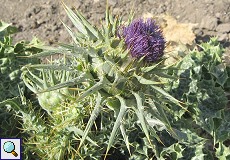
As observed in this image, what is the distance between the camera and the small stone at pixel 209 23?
4.61 metres

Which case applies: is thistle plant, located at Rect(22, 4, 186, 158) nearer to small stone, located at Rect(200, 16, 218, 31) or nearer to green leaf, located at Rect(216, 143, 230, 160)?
green leaf, located at Rect(216, 143, 230, 160)

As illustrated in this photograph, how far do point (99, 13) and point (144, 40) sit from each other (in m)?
2.05

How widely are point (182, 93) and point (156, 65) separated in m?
1.17

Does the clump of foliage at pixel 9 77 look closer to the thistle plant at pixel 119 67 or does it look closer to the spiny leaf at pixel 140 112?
the thistle plant at pixel 119 67

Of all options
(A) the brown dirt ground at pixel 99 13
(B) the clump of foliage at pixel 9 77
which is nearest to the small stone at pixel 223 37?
(A) the brown dirt ground at pixel 99 13

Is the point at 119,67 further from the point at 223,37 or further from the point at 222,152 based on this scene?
the point at 223,37

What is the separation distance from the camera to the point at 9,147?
11.0ft

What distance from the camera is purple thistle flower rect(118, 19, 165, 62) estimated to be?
2695mm

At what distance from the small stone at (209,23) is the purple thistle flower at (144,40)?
1886 mm

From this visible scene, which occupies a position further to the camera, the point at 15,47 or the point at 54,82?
the point at 15,47

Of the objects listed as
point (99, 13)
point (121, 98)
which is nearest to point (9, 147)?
point (121, 98)

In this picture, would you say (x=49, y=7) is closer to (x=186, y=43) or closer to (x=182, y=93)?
(x=186, y=43)

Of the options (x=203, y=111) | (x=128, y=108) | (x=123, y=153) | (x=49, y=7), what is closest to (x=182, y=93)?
(x=203, y=111)

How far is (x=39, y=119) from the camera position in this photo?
3.19m
